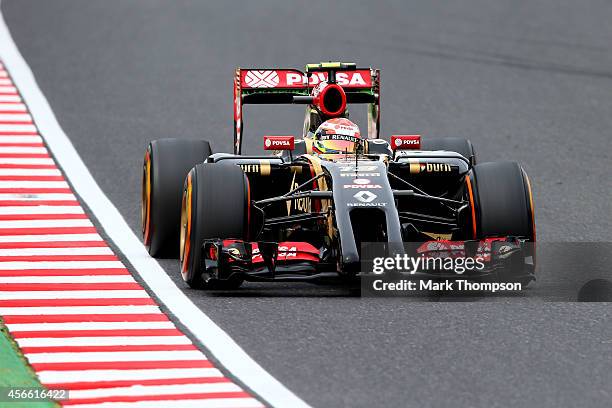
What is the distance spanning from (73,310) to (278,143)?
7.37ft

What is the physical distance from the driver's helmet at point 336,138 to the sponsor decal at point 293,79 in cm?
112

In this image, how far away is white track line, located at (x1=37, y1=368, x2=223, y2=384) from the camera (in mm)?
9094

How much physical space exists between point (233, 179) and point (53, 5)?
62.3 ft

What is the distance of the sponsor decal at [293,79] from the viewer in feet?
46.3

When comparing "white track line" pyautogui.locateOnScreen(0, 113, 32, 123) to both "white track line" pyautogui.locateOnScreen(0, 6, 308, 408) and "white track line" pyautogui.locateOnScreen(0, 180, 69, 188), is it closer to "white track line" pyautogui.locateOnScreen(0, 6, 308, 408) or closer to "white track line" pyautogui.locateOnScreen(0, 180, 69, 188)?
"white track line" pyautogui.locateOnScreen(0, 6, 308, 408)

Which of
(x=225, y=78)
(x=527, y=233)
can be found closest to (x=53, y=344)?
(x=527, y=233)

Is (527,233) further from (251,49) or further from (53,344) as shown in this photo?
(251,49)

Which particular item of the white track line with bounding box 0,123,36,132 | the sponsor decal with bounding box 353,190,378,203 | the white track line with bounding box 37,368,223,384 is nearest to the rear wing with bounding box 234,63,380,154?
the sponsor decal with bounding box 353,190,378,203

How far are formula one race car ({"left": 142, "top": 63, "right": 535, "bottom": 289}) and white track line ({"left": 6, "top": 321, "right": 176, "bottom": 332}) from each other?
0.98 metres

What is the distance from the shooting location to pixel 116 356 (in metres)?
9.65

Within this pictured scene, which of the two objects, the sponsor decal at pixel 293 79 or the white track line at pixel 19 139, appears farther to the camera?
the white track line at pixel 19 139

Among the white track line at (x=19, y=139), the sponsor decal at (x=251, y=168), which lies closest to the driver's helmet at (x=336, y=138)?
the sponsor decal at (x=251, y=168)

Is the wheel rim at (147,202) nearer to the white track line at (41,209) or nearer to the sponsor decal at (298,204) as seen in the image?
the white track line at (41,209)

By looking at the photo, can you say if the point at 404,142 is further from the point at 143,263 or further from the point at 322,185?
the point at 143,263
